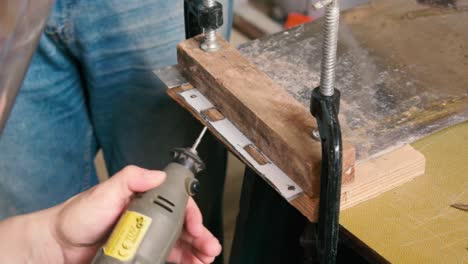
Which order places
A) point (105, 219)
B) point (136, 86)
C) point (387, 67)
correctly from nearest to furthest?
point (105, 219), point (387, 67), point (136, 86)

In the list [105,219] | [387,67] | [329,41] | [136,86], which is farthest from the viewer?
[136,86]

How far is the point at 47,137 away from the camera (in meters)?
1.02

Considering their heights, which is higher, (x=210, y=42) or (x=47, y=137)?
(x=210, y=42)

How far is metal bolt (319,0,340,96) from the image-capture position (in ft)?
1.82

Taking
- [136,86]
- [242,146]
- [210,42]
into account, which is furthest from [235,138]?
[136,86]

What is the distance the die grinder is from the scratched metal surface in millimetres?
187

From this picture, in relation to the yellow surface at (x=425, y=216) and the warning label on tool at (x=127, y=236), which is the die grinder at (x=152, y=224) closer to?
the warning label on tool at (x=127, y=236)

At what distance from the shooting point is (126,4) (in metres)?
0.91

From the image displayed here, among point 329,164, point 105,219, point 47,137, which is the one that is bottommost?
point 47,137

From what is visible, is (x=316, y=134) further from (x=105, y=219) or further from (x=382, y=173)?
(x=105, y=219)

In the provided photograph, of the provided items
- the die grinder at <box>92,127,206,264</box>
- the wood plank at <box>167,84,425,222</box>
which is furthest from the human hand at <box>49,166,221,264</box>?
the wood plank at <box>167,84,425,222</box>

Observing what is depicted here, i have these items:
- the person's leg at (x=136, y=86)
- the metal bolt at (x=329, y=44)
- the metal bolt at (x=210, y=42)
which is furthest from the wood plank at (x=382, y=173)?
the person's leg at (x=136, y=86)

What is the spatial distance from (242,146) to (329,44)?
190 mm

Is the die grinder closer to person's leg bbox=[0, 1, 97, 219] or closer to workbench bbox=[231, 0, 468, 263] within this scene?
workbench bbox=[231, 0, 468, 263]
